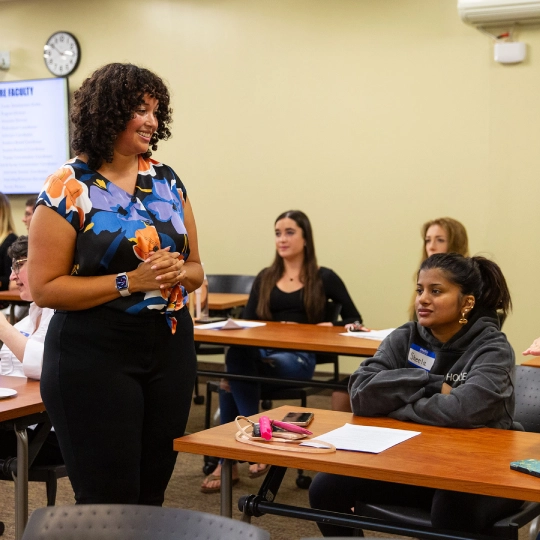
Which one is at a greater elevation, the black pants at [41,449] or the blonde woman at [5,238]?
the blonde woman at [5,238]

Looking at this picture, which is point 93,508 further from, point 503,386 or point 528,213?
point 528,213

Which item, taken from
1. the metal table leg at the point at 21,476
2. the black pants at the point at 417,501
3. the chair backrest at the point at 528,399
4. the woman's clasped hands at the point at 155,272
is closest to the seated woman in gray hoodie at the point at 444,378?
the black pants at the point at 417,501

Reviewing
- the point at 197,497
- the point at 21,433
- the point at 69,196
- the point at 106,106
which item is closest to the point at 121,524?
the point at 69,196

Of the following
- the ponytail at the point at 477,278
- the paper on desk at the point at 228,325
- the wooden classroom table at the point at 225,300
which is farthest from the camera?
the wooden classroom table at the point at 225,300

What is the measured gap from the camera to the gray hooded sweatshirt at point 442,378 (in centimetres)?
217

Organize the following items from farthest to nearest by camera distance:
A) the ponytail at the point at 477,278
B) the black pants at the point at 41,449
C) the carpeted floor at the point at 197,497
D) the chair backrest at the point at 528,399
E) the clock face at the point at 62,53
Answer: the clock face at the point at 62,53 < the carpeted floor at the point at 197,497 < the black pants at the point at 41,449 < the chair backrest at the point at 528,399 < the ponytail at the point at 477,278

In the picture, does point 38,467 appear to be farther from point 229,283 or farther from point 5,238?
point 5,238

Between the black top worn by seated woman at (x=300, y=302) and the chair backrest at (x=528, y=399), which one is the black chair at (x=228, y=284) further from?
the chair backrest at (x=528, y=399)

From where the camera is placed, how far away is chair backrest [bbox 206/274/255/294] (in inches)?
227

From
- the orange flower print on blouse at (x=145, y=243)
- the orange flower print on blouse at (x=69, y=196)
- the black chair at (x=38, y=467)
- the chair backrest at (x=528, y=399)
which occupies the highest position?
the orange flower print on blouse at (x=69, y=196)

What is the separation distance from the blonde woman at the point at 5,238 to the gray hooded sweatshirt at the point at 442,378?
443cm

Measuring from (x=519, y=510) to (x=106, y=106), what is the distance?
144 cm

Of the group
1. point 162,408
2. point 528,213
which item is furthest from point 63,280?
point 528,213

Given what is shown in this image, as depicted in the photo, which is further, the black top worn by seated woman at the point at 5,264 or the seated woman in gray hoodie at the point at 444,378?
the black top worn by seated woman at the point at 5,264
